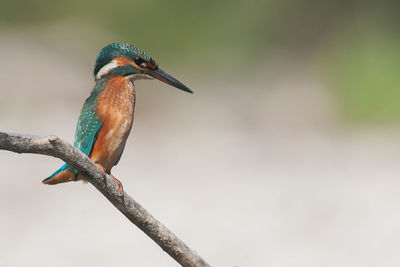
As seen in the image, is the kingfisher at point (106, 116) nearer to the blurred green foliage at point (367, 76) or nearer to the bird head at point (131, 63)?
the bird head at point (131, 63)

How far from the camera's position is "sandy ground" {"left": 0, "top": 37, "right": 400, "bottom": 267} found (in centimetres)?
383

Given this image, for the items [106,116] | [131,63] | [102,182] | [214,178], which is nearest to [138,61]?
Result: [131,63]

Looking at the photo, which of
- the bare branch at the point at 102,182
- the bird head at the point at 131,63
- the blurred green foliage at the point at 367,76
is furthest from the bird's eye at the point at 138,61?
the blurred green foliage at the point at 367,76

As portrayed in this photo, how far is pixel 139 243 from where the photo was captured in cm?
392

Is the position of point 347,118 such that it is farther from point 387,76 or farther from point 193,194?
point 193,194

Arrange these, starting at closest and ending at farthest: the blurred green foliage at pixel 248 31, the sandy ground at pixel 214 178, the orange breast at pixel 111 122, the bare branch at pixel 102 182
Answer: the bare branch at pixel 102 182
the orange breast at pixel 111 122
the sandy ground at pixel 214 178
the blurred green foliage at pixel 248 31

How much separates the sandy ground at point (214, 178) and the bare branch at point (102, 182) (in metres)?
2.06

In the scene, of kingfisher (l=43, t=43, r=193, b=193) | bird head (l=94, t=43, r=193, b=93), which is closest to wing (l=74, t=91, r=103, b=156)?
kingfisher (l=43, t=43, r=193, b=193)

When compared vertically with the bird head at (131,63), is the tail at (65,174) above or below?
below

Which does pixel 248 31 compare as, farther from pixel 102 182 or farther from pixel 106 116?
pixel 102 182

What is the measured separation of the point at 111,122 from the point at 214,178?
326 cm

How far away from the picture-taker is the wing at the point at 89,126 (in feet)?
5.52

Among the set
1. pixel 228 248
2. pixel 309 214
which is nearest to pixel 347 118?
pixel 309 214

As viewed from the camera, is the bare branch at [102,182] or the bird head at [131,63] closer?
the bare branch at [102,182]
